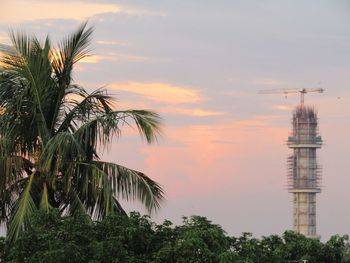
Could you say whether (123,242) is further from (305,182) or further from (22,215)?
(305,182)

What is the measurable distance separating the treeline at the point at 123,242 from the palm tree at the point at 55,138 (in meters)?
0.65

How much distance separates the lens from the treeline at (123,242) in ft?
42.6

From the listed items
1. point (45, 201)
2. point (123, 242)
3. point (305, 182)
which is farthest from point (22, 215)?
point (305, 182)

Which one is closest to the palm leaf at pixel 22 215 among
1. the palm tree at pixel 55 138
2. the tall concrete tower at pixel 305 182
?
the palm tree at pixel 55 138

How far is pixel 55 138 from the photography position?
1408 cm

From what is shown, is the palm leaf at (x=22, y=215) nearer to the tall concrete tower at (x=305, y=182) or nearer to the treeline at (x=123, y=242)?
the treeline at (x=123, y=242)

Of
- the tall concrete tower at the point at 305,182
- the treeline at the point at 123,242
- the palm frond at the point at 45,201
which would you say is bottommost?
the treeline at the point at 123,242

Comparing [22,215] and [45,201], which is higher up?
[45,201]

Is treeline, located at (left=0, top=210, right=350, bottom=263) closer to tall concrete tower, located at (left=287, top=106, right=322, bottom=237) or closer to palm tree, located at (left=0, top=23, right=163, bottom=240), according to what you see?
palm tree, located at (left=0, top=23, right=163, bottom=240)

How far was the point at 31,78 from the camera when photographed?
14.8 meters

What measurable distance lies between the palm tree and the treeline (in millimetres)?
646

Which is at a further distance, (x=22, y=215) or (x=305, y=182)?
(x=305, y=182)

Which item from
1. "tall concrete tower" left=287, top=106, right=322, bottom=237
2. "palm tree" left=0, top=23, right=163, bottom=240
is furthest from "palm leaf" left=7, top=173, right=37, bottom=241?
"tall concrete tower" left=287, top=106, right=322, bottom=237

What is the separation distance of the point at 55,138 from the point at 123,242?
1891 mm
